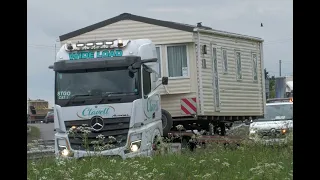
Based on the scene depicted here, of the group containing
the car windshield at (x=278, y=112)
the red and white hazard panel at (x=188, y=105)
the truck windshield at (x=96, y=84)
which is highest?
the truck windshield at (x=96, y=84)

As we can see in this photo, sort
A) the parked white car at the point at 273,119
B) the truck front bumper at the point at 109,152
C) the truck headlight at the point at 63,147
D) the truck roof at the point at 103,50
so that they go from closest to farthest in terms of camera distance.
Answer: the truck front bumper at the point at 109,152 → the truck headlight at the point at 63,147 → the truck roof at the point at 103,50 → the parked white car at the point at 273,119

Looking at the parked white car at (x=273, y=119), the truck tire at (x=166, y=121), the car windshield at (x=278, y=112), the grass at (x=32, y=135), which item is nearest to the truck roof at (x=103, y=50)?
the truck tire at (x=166, y=121)

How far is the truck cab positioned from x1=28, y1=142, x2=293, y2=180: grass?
2.45 metres

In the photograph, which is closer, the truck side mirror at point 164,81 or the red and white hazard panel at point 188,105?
the truck side mirror at point 164,81

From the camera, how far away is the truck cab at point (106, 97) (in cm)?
1402

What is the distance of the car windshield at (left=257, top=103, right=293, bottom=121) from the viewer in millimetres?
19516

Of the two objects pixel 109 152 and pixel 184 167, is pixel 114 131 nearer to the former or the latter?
pixel 109 152

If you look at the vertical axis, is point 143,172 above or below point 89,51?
below

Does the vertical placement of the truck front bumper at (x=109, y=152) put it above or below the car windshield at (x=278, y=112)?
below

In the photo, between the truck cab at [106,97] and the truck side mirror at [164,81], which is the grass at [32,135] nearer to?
the truck cab at [106,97]
